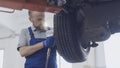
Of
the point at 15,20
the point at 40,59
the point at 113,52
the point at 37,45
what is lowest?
the point at 113,52

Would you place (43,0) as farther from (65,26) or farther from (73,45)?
(73,45)

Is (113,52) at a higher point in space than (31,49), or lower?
lower

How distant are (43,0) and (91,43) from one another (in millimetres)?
493

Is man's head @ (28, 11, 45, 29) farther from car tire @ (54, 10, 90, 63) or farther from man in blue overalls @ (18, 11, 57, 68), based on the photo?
car tire @ (54, 10, 90, 63)

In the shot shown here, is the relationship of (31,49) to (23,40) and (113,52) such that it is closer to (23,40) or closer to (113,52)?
(23,40)

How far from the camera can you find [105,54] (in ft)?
12.2

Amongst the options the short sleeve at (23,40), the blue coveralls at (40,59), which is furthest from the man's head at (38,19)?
the blue coveralls at (40,59)

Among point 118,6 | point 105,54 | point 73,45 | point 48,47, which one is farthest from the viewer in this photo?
point 105,54

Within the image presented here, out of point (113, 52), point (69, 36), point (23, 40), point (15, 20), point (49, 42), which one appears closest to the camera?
point (69, 36)

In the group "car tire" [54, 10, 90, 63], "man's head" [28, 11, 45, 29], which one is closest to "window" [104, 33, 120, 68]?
"man's head" [28, 11, 45, 29]

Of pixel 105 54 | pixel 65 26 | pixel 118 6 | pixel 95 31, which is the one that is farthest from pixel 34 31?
pixel 105 54

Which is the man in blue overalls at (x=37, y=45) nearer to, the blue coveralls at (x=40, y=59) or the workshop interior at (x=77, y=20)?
the blue coveralls at (x=40, y=59)

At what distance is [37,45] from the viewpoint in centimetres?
215

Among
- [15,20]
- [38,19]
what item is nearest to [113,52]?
[38,19]
